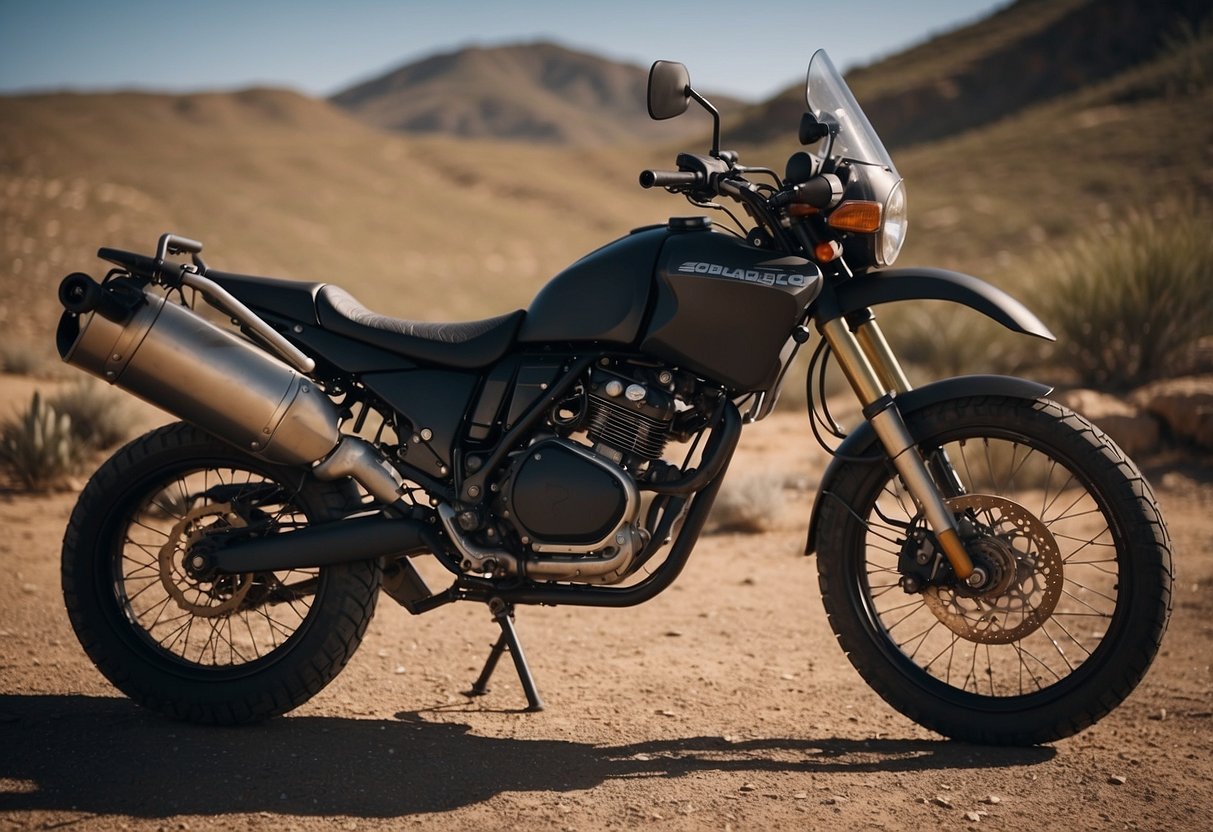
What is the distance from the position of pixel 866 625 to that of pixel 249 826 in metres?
2.03

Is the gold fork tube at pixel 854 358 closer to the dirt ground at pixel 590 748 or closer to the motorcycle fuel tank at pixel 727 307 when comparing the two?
the motorcycle fuel tank at pixel 727 307

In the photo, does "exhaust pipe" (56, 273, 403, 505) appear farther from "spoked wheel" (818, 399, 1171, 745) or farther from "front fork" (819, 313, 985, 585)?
"spoked wheel" (818, 399, 1171, 745)

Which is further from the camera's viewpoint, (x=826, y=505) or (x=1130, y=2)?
(x=1130, y=2)

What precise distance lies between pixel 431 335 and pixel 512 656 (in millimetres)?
1241

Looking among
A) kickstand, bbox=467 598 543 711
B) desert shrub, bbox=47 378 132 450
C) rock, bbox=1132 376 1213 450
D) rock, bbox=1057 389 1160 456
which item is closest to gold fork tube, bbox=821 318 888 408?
kickstand, bbox=467 598 543 711

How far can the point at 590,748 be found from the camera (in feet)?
12.5

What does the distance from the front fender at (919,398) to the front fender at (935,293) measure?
19cm

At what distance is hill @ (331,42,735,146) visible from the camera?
14088 cm

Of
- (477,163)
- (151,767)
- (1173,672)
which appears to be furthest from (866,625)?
(477,163)

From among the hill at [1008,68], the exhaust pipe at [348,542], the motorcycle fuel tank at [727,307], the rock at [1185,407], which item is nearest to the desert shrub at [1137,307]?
the rock at [1185,407]

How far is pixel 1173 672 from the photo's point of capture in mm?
4605

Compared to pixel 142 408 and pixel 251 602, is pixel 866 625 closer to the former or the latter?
pixel 251 602

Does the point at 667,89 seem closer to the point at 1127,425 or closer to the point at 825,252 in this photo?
the point at 825,252

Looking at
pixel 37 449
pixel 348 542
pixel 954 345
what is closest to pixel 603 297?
pixel 348 542
